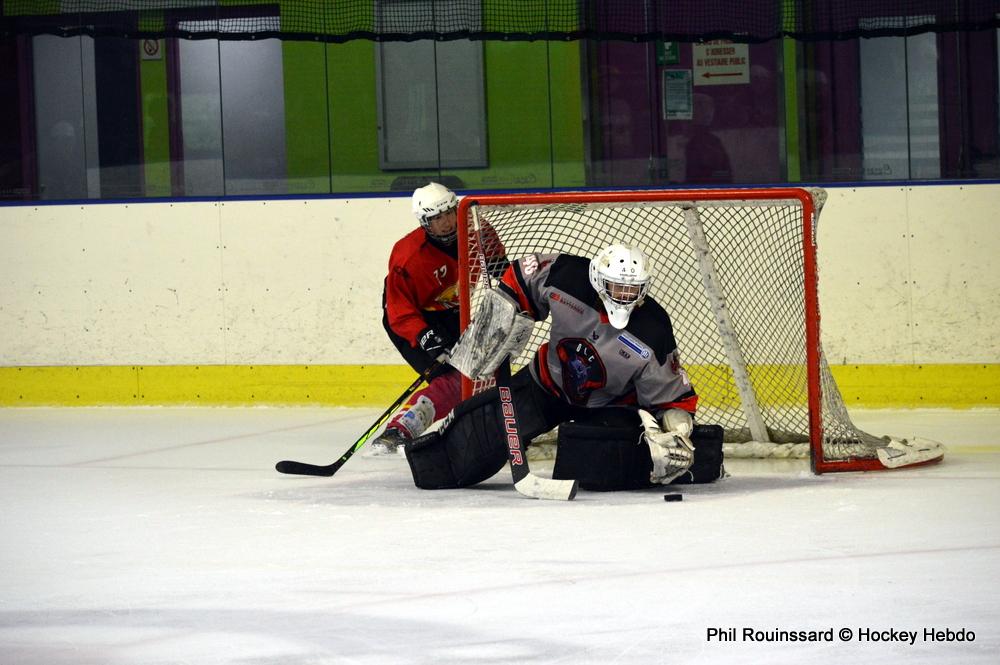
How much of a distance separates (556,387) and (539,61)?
2734mm

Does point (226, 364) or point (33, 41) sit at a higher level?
point (33, 41)

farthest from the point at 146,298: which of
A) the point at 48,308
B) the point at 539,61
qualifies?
the point at 539,61

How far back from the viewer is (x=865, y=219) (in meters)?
6.16

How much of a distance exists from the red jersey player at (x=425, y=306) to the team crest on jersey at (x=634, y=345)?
3.57 ft

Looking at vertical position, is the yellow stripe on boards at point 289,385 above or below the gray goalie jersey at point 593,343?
below

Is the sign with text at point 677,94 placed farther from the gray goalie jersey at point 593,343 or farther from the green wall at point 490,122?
the gray goalie jersey at point 593,343

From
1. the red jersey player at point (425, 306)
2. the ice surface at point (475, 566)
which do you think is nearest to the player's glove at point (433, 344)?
the red jersey player at point (425, 306)

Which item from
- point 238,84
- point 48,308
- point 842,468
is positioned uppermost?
point 238,84

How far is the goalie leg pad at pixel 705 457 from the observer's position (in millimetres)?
4332

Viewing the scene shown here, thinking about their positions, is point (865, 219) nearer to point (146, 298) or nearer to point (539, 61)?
point (539, 61)

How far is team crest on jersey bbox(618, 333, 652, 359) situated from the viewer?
421 cm

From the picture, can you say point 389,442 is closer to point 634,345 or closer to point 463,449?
point 463,449

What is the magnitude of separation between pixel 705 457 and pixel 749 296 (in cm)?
110

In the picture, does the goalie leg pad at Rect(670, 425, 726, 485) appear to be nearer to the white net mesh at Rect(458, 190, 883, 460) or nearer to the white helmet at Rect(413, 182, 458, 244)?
the white net mesh at Rect(458, 190, 883, 460)
